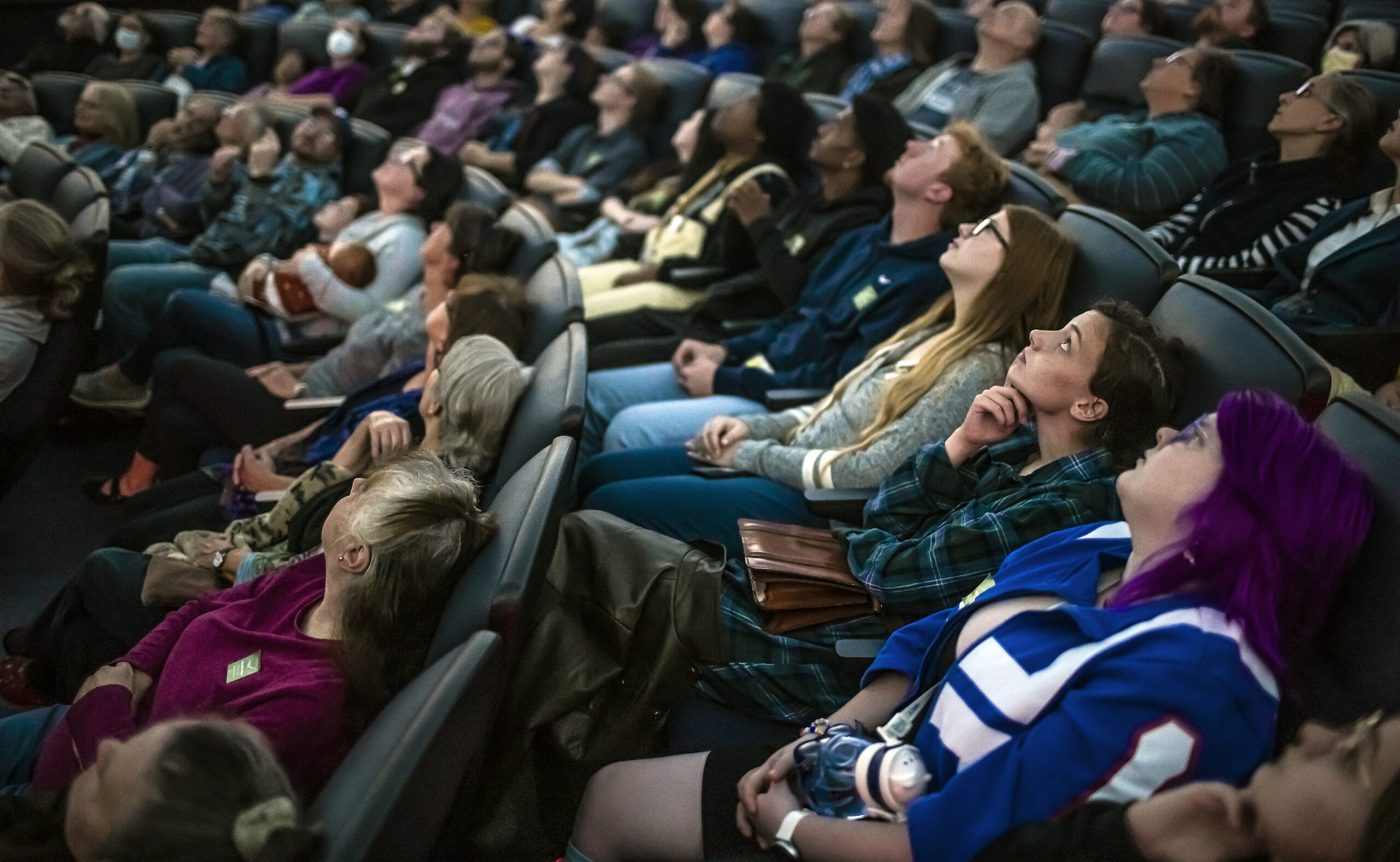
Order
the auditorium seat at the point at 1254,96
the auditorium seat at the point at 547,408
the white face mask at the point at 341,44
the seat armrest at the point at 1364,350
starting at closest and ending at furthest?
the auditorium seat at the point at 547,408 < the seat armrest at the point at 1364,350 < the auditorium seat at the point at 1254,96 < the white face mask at the point at 341,44

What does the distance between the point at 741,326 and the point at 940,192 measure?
74 cm

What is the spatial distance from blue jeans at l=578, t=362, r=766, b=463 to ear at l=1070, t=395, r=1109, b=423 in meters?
0.99

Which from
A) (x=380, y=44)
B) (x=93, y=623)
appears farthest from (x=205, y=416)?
(x=380, y=44)

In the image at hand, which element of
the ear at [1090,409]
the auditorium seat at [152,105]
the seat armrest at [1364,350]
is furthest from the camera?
the auditorium seat at [152,105]

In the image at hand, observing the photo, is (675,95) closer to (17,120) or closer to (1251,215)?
(1251,215)

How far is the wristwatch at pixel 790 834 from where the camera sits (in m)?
1.11

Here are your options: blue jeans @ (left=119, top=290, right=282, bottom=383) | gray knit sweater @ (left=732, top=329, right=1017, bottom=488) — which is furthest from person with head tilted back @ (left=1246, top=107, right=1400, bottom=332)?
blue jeans @ (left=119, top=290, right=282, bottom=383)

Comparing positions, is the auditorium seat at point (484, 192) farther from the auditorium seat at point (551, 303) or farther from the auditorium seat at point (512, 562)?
the auditorium seat at point (512, 562)

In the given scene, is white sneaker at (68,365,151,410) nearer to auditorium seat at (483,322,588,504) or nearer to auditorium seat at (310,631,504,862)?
auditorium seat at (483,322,588,504)

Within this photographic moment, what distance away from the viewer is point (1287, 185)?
2.31 metres

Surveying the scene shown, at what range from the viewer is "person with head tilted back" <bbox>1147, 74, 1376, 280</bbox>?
213 cm

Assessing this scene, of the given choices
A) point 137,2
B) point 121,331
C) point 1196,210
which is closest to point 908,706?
point 1196,210

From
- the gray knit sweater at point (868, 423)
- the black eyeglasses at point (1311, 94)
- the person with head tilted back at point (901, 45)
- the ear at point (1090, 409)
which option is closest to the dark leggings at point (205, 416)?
the gray knit sweater at point (868, 423)

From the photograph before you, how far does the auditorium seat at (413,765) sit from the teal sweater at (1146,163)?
7.79 feet
